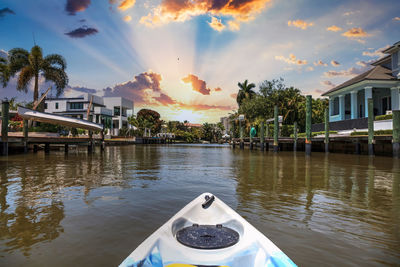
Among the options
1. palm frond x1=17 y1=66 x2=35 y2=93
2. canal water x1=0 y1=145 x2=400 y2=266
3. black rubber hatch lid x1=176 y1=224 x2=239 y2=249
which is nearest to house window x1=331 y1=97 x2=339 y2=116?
canal water x1=0 y1=145 x2=400 y2=266

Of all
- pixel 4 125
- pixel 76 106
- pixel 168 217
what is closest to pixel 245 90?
pixel 76 106

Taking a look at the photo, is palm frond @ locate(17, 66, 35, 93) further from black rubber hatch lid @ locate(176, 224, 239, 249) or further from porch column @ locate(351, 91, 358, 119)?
porch column @ locate(351, 91, 358, 119)

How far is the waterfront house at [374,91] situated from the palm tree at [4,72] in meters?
36.3

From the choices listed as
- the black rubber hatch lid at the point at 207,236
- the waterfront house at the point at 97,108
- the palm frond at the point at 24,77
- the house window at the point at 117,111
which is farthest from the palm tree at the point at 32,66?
the house window at the point at 117,111

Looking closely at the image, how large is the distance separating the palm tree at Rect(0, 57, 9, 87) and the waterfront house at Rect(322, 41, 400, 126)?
36298mm

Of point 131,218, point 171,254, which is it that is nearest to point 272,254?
point 171,254

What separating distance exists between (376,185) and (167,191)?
240 inches

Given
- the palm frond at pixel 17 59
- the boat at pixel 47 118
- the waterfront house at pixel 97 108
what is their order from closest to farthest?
the boat at pixel 47 118 → the palm frond at pixel 17 59 → the waterfront house at pixel 97 108

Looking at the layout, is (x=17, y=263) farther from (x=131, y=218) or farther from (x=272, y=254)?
(x=272, y=254)

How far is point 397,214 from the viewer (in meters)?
4.44

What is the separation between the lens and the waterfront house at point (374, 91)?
2430cm

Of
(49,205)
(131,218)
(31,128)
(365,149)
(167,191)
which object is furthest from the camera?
(31,128)

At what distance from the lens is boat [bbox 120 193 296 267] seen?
2002 millimetres

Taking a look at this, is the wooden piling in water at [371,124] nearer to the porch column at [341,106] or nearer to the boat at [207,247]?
the porch column at [341,106]
